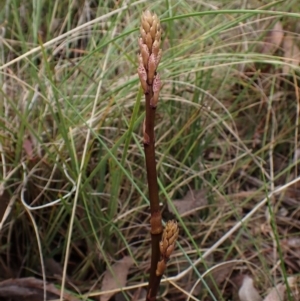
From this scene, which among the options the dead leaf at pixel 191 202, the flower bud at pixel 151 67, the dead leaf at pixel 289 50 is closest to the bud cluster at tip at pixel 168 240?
the flower bud at pixel 151 67

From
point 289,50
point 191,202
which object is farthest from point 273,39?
point 191,202

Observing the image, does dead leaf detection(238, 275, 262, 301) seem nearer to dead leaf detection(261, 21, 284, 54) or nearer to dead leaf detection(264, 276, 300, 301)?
dead leaf detection(264, 276, 300, 301)

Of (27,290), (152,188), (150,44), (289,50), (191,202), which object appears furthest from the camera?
(289,50)

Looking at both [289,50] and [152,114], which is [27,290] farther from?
[289,50]

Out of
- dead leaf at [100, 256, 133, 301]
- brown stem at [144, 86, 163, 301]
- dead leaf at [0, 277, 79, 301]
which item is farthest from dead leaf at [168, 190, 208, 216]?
brown stem at [144, 86, 163, 301]

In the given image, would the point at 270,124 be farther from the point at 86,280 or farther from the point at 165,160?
the point at 86,280
